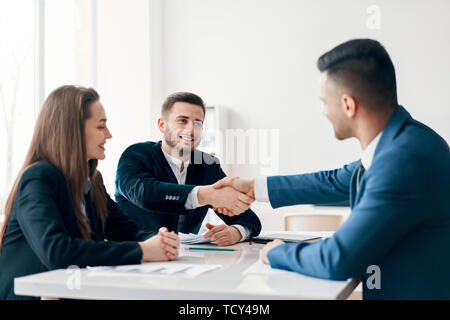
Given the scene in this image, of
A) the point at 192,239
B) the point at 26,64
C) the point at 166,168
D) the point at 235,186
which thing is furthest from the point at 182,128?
the point at 26,64

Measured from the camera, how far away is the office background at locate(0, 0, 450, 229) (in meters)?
4.82

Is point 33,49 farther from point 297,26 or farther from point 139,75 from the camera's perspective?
point 297,26

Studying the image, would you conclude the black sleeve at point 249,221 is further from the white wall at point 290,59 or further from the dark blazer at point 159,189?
the white wall at point 290,59

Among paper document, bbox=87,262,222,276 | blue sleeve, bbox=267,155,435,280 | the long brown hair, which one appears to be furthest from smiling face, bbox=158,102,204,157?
blue sleeve, bbox=267,155,435,280

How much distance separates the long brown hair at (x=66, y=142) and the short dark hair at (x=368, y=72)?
38.7 inches

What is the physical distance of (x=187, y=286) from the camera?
1.28 metres

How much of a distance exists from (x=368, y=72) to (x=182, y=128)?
1550mm

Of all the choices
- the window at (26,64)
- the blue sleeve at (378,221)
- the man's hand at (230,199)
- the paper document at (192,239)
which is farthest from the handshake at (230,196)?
the window at (26,64)

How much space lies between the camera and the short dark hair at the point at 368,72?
153cm

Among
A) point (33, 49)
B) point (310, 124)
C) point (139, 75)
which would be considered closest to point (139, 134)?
point (139, 75)

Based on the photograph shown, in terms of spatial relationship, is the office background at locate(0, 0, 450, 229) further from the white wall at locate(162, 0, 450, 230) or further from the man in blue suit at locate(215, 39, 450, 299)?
the man in blue suit at locate(215, 39, 450, 299)

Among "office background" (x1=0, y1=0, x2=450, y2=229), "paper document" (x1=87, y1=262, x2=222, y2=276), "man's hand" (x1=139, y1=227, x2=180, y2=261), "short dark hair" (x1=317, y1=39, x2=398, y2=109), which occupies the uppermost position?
"office background" (x1=0, y1=0, x2=450, y2=229)

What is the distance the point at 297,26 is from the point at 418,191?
167 inches
